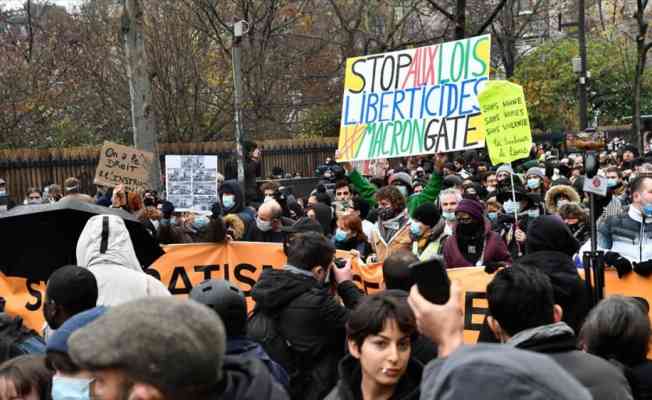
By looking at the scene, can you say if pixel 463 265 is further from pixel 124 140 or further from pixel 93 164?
pixel 124 140

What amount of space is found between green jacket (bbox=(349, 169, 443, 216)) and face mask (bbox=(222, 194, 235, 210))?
142 cm

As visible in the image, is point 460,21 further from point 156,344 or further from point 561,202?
point 156,344

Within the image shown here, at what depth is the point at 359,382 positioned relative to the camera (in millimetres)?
3959

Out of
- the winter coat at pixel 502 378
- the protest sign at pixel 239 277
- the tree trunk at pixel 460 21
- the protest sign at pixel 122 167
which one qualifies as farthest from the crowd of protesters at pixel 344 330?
the tree trunk at pixel 460 21

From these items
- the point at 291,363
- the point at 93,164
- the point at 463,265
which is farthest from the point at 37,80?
the point at 291,363

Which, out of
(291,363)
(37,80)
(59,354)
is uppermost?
(37,80)

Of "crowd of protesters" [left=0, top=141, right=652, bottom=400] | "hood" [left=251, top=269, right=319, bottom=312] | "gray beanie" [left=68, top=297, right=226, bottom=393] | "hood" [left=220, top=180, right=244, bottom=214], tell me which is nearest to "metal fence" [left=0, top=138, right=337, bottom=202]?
"hood" [left=220, top=180, right=244, bottom=214]

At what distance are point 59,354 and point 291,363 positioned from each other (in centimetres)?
157

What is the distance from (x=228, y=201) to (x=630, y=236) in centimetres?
433

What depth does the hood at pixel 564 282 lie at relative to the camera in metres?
5.10

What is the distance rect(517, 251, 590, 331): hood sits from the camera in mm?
5098

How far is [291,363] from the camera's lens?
16.3ft

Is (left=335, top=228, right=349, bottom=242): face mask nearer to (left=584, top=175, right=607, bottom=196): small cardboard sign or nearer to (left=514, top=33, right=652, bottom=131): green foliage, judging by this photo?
(left=584, top=175, right=607, bottom=196): small cardboard sign

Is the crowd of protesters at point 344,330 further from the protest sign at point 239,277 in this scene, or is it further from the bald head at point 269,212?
the bald head at point 269,212
